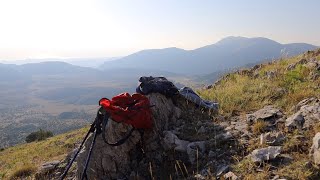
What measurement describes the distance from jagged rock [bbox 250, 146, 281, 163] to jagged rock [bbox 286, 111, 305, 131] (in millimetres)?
835

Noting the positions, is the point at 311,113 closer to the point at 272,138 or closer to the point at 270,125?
the point at 270,125

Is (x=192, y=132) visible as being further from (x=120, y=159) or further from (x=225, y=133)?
(x=120, y=159)

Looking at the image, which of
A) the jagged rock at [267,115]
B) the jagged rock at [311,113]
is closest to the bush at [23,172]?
the jagged rock at [267,115]

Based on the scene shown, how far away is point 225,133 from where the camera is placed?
672cm

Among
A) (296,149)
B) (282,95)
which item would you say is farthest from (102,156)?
(282,95)

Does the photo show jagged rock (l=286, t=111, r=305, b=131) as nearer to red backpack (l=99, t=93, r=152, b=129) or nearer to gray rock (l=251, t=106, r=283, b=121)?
gray rock (l=251, t=106, r=283, b=121)

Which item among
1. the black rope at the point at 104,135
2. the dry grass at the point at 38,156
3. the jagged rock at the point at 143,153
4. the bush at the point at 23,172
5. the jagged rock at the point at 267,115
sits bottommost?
the dry grass at the point at 38,156

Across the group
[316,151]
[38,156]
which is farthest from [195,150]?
[38,156]

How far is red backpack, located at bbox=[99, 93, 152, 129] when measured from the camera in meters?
6.78

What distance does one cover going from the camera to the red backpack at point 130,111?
678 cm

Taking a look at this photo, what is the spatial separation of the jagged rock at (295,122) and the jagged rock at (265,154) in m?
0.84

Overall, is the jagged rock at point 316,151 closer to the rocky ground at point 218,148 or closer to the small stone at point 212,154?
the rocky ground at point 218,148

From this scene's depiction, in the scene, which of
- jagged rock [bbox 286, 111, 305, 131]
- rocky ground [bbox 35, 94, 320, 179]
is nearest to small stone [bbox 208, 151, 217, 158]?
rocky ground [bbox 35, 94, 320, 179]

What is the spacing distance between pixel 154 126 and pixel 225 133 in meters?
1.52
